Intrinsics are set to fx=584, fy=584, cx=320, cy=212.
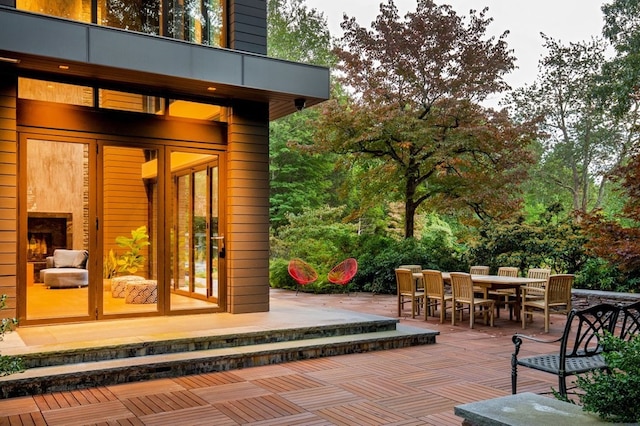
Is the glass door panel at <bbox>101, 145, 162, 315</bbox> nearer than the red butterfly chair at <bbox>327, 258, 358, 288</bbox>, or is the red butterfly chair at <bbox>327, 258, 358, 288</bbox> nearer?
the glass door panel at <bbox>101, 145, 162, 315</bbox>

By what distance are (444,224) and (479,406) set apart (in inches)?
707

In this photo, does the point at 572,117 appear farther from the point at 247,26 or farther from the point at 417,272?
the point at 247,26

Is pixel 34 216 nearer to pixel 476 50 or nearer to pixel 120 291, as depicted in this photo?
pixel 120 291

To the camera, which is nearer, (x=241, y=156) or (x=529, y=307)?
(x=241, y=156)

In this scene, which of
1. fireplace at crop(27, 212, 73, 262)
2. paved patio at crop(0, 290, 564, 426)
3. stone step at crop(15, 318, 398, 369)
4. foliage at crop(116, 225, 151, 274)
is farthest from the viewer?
foliage at crop(116, 225, 151, 274)

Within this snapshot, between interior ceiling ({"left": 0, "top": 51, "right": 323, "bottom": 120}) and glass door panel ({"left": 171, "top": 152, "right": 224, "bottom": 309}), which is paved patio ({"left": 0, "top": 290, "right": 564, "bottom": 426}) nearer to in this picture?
glass door panel ({"left": 171, "top": 152, "right": 224, "bottom": 309})

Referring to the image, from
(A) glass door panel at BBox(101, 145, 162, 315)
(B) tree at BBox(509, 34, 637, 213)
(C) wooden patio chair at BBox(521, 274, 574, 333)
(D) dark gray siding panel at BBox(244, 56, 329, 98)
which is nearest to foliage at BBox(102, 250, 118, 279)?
(A) glass door panel at BBox(101, 145, 162, 315)

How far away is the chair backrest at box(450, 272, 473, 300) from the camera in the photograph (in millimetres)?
8125

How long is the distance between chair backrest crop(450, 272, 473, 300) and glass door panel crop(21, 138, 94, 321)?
15.9ft

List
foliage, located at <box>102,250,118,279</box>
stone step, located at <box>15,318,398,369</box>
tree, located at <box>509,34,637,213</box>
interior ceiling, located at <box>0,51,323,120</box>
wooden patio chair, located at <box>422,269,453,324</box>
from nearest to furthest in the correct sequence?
stone step, located at <box>15,318,398,369</box> < interior ceiling, located at <box>0,51,323,120</box> < foliage, located at <box>102,250,118,279</box> < wooden patio chair, located at <box>422,269,453,324</box> < tree, located at <box>509,34,637,213</box>

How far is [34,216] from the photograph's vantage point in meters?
6.48

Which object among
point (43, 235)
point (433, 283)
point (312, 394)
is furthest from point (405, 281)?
point (43, 235)

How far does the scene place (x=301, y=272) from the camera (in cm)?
1211

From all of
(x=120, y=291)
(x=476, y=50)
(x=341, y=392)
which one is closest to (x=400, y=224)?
(x=476, y=50)
